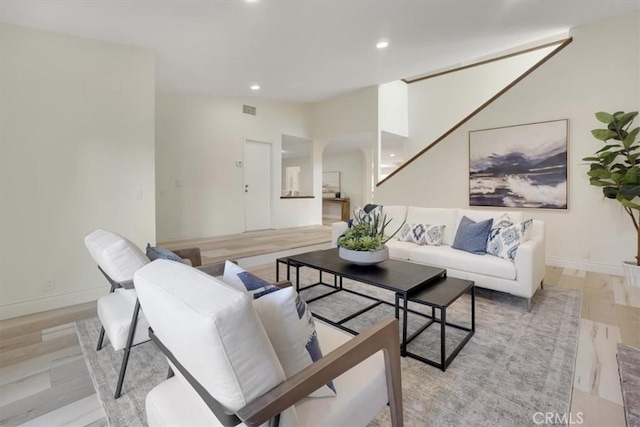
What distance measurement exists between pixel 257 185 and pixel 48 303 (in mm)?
4327

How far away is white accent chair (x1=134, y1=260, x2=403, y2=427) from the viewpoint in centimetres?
71

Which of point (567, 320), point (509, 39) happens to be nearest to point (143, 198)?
point (567, 320)

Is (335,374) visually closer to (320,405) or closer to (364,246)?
(320,405)

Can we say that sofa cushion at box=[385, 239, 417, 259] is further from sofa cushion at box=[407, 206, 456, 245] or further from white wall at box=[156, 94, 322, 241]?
white wall at box=[156, 94, 322, 241]

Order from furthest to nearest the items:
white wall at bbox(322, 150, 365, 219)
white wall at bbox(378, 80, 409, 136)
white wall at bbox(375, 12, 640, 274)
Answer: white wall at bbox(322, 150, 365, 219)
white wall at bbox(378, 80, 409, 136)
white wall at bbox(375, 12, 640, 274)

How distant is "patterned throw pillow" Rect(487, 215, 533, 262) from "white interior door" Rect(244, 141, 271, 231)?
15.9 ft

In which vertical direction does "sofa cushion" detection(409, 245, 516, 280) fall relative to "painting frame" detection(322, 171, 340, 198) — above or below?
below

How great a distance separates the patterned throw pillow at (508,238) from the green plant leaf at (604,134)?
156 centimetres

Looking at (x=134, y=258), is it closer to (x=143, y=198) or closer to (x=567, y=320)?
(x=143, y=198)

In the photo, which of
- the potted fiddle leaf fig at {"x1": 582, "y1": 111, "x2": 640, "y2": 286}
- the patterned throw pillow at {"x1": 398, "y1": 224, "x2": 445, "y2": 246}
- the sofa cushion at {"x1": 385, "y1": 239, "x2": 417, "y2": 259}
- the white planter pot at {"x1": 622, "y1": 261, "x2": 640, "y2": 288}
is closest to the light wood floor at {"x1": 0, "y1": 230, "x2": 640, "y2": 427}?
the white planter pot at {"x1": 622, "y1": 261, "x2": 640, "y2": 288}

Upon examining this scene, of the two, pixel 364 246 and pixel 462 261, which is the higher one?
pixel 364 246

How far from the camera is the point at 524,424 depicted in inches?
54.8

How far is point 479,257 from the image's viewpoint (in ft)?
9.62

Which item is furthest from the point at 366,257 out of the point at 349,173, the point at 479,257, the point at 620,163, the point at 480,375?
the point at 349,173
